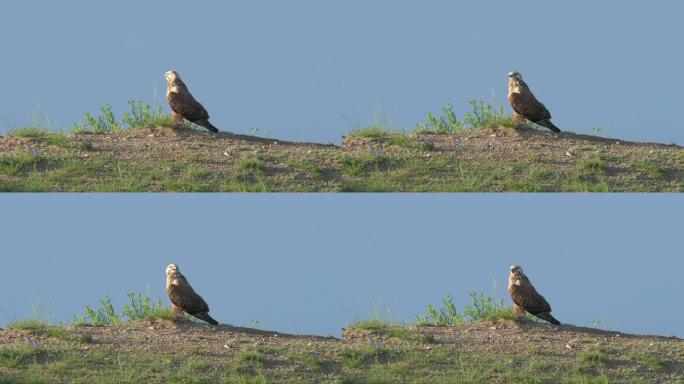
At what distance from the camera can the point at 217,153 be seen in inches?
681

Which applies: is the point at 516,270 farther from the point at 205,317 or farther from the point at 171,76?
the point at 171,76

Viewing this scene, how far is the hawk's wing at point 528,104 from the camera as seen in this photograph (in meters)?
17.9

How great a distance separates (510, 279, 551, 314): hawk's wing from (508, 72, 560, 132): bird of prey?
9.56 feet

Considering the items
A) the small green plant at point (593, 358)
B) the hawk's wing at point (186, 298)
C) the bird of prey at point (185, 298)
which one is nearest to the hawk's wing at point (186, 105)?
the bird of prey at point (185, 298)

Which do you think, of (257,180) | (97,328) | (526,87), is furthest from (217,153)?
(526,87)

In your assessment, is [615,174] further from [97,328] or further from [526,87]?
[97,328]

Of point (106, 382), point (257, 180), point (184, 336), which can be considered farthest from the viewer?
point (257, 180)

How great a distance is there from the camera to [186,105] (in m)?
17.7

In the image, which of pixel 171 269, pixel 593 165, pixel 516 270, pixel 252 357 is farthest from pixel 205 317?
pixel 593 165

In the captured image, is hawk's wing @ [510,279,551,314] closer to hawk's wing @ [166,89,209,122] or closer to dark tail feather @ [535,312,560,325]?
dark tail feather @ [535,312,560,325]

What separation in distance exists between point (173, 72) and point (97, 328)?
3.49m

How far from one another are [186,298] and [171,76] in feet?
10.8

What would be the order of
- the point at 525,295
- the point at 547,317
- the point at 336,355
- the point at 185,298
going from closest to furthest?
the point at 336,355, the point at 185,298, the point at 525,295, the point at 547,317

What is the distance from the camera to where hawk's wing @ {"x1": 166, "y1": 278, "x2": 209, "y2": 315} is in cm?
1566
